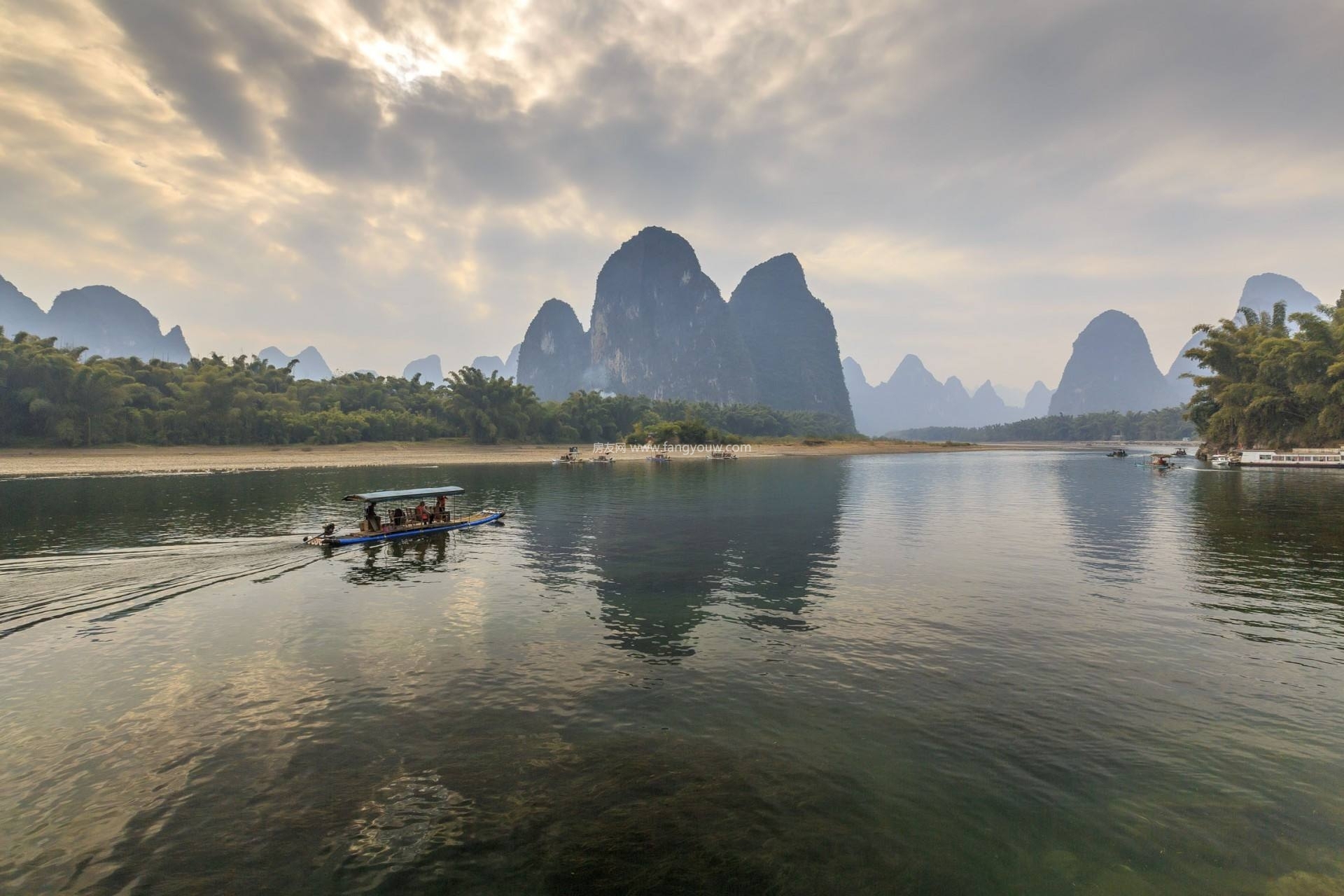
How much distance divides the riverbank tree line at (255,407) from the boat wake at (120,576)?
84683 mm

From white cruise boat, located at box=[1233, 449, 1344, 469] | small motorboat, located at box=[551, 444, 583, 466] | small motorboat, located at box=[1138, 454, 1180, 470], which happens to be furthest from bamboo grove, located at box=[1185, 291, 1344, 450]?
small motorboat, located at box=[551, 444, 583, 466]

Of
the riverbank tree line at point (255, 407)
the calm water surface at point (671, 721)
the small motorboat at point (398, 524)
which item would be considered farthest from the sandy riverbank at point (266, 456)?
the calm water surface at point (671, 721)

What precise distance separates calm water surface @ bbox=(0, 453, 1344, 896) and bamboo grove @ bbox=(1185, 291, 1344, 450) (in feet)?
213

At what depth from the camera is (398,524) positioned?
1299 inches

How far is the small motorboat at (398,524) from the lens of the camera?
29828 millimetres

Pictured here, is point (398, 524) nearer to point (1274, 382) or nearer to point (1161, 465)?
point (1161, 465)

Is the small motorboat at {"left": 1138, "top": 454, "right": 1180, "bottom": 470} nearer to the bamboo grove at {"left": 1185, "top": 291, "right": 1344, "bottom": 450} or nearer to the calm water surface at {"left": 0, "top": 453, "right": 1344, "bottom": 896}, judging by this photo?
the bamboo grove at {"left": 1185, "top": 291, "right": 1344, "bottom": 450}

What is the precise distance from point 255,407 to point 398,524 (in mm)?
89861

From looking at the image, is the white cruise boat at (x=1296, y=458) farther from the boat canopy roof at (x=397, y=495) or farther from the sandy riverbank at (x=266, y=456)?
the boat canopy roof at (x=397, y=495)

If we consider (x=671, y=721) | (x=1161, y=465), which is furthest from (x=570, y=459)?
(x=1161, y=465)

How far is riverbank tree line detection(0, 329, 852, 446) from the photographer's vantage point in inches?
3342

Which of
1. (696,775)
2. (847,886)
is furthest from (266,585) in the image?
(847,886)

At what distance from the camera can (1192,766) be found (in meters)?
10.3

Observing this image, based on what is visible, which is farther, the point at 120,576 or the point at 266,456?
the point at 266,456
